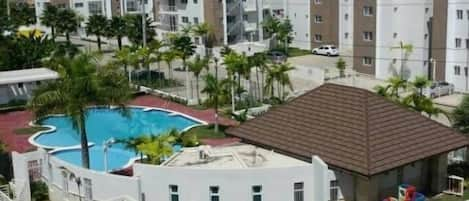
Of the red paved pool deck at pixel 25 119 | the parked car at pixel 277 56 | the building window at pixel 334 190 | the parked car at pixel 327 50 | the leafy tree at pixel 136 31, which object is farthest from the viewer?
the leafy tree at pixel 136 31

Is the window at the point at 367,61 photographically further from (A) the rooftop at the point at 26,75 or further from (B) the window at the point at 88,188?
(B) the window at the point at 88,188

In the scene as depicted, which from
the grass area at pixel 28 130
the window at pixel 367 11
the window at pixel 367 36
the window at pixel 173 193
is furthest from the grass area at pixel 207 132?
the window at pixel 367 11

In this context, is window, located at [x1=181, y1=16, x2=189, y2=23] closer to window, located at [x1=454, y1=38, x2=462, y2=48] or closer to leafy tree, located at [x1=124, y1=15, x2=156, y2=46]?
leafy tree, located at [x1=124, y1=15, x2=156, y2=46]

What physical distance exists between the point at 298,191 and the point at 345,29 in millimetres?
37623

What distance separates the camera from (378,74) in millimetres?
49812

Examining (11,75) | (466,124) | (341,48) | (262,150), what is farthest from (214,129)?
(341,48)

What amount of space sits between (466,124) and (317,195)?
8.90 metres

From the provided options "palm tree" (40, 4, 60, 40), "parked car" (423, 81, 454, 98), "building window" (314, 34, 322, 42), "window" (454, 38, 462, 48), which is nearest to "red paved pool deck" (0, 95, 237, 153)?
"parked car" (423, 81, 454, 98)

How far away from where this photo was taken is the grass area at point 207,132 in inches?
1390

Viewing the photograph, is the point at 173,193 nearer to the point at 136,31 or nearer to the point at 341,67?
the point at 341,67

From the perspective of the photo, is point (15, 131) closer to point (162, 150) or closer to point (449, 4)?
point (162, 150)

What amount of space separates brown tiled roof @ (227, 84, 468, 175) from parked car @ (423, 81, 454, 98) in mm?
18073

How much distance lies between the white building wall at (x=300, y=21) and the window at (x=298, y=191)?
40.6 m

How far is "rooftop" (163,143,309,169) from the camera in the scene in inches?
945
